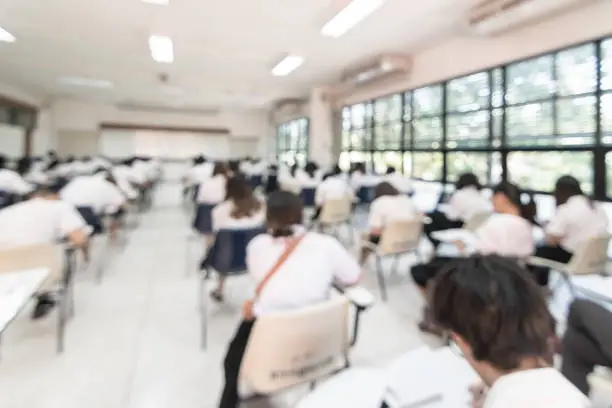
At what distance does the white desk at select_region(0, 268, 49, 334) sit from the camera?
62.6 inches

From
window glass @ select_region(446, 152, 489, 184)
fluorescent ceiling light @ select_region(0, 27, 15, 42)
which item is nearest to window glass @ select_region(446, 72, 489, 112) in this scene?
window glass @ select_region(446, 152, 489, 184)

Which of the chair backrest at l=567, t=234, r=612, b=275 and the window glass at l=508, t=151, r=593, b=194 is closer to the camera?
the chair backrest at l=567, t=234, r=612, b=275

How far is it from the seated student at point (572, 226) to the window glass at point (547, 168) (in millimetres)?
1275

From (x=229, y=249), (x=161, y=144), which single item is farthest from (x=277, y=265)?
(x=161, y=144)

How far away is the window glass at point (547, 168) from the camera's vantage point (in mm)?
4887

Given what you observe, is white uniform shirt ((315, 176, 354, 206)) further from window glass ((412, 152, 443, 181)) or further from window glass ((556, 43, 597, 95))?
window glass ((556, 43, 597, 95))

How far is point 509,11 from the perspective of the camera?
15.1 ft

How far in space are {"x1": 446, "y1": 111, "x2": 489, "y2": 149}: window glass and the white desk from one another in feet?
20.1

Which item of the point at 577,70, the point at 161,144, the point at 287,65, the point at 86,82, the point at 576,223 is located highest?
the point at 86,82

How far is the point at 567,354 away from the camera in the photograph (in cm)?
149

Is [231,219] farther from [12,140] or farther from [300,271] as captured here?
[12,140]

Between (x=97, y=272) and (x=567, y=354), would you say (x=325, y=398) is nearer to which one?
(x=567, y=354)

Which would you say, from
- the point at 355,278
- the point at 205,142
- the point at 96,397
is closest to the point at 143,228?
the point at 96,397

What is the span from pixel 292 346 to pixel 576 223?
297 cm
